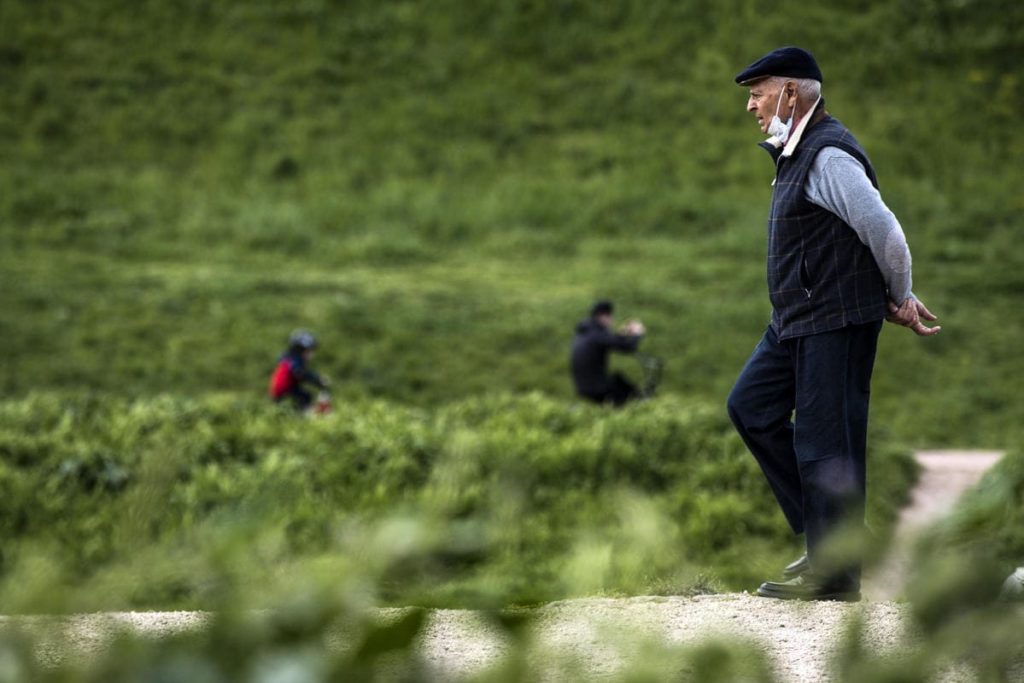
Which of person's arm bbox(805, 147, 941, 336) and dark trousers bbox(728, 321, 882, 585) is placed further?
dark trousers bbox(728, 321, 882, 585)

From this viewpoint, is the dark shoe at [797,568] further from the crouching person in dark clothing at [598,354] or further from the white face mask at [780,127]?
the crouching person in dark clothing at [598,354]

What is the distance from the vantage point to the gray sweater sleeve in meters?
3.72

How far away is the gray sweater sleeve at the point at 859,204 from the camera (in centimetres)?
372

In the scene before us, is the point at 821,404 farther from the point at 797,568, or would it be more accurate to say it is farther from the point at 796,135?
the point at 796,135

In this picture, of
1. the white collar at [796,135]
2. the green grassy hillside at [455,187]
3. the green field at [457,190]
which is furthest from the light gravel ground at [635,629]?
the green grassy hillside at [455,187]

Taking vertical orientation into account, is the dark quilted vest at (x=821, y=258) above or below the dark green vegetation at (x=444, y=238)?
above

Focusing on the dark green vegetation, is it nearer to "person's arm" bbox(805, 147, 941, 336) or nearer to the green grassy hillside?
the green grassy hillside

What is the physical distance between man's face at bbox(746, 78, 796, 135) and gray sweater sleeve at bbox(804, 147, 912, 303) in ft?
0.58

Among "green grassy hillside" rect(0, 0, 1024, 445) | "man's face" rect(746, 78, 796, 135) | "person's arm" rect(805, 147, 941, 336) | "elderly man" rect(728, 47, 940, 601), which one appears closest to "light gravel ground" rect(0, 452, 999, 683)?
"elderly man" rect(728, 47, 940, 601)

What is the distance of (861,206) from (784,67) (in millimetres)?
461

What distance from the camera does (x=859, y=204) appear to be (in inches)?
146

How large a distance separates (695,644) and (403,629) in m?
0.27

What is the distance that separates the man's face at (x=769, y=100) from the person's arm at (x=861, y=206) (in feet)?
0.58

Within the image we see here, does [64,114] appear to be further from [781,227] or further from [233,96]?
[781,227]
